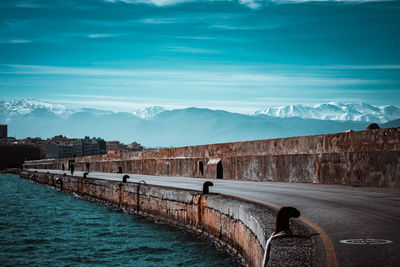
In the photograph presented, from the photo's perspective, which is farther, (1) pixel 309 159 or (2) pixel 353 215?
(1) pixel 309 159

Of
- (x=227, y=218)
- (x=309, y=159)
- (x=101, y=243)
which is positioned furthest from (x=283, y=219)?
(x=309, y=159)

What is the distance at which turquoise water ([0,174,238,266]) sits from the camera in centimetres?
1038

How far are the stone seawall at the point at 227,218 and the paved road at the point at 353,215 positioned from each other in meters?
0.35

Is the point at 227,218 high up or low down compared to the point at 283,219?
down

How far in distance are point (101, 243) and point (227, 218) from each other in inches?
171

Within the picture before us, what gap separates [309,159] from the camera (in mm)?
13852

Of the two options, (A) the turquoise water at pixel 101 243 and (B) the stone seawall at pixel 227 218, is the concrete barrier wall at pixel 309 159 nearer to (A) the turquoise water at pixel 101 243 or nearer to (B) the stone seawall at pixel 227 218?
(B) the stone seawall at pixel 227 218

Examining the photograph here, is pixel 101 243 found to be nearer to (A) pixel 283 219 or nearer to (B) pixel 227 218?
(B) pixel 227 218

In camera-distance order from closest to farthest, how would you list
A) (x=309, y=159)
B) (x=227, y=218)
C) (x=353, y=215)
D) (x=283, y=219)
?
1. (x=283, y=219)
2. (x=353, y=215)
3. (x=227, y=218)
4. (x=309, y=159)

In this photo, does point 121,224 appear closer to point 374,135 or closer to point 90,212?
point 90,212

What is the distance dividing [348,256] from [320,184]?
29.6 ft

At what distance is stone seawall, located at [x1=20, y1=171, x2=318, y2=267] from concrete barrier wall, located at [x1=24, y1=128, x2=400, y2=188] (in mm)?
3394

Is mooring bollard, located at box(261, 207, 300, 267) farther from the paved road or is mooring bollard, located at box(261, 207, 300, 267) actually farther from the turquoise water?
the turquoise water


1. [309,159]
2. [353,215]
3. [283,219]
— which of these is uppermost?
[309,159]
